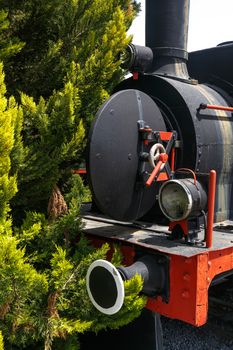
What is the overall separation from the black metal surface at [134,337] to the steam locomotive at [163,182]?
0.01m

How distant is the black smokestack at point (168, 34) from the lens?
374 cm

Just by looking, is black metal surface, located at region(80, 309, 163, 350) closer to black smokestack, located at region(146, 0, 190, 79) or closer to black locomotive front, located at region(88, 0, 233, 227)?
black locomotive front, located at region(88, 0, 233, 227)

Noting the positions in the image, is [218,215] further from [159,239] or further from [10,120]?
[10,120]

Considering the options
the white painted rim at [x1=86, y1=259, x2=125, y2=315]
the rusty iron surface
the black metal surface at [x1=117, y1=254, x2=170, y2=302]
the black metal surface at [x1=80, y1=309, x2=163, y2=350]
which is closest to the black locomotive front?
the rusty iron surface

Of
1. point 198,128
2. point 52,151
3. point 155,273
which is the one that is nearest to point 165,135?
point 198,128

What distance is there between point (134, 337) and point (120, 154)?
1.41 meters

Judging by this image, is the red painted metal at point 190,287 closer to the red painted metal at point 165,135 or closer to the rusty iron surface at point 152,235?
the rusty iron surface at point 152,235

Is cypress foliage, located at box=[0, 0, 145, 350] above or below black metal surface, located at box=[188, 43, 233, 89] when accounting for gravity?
below

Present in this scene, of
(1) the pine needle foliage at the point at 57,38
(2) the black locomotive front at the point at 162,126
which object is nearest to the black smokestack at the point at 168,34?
(2) the black locomotive front at the point at 162,126

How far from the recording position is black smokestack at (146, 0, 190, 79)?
3.74m

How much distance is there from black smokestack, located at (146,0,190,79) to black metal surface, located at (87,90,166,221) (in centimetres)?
89

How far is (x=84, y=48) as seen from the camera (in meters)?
2.72

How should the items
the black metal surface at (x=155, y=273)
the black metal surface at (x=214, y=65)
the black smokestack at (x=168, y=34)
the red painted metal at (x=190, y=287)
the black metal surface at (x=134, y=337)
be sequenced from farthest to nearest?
the black metal surface at (x=214, y=65) < the black smokestack at (x=168, y=34) < the black metal surface at (x=134, y=337) < the black metal surface at (x=155, y=273) < the red painted metal at (x=190, y=287)

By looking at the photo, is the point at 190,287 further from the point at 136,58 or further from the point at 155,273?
the point at 136,58
